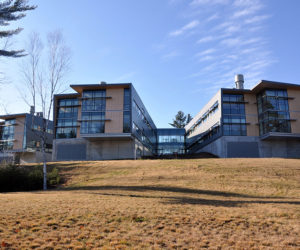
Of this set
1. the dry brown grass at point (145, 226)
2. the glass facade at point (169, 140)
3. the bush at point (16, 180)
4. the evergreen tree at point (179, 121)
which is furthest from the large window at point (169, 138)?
the dry brown grass at point (145, 226)

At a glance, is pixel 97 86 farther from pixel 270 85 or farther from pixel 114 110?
pixel 270 85

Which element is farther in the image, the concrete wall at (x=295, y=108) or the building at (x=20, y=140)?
the building at (x=20, y=140)

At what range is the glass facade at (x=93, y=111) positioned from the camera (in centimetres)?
4581

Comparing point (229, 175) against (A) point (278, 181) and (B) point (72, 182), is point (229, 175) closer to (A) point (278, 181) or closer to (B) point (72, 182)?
(A) point (278, 181)

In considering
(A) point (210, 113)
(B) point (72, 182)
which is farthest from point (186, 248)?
(A) point (210, 113)

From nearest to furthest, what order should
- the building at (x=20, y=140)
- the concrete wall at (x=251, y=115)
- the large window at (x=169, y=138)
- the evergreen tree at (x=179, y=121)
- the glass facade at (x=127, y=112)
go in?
the glass facade at (x=127, y=112) → the concrete wall at (x=251, y=115) → the building at (x=20, y=140) → the large window at (x=169, y=138) → the evergreen tree at (x=179, y=121)

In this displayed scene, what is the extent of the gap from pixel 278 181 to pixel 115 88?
112ft

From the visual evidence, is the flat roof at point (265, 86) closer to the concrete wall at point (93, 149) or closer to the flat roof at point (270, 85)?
the flat roof at point (270, 85)

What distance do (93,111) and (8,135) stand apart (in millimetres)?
26748

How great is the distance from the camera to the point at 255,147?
46094 mm

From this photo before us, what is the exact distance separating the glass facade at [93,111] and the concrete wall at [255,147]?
2242cm

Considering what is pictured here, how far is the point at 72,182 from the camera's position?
72.9ft

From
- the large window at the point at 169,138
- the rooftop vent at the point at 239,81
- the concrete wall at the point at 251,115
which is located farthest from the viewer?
the large window at the point at 169,138

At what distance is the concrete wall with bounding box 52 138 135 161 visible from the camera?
46.8 metres
